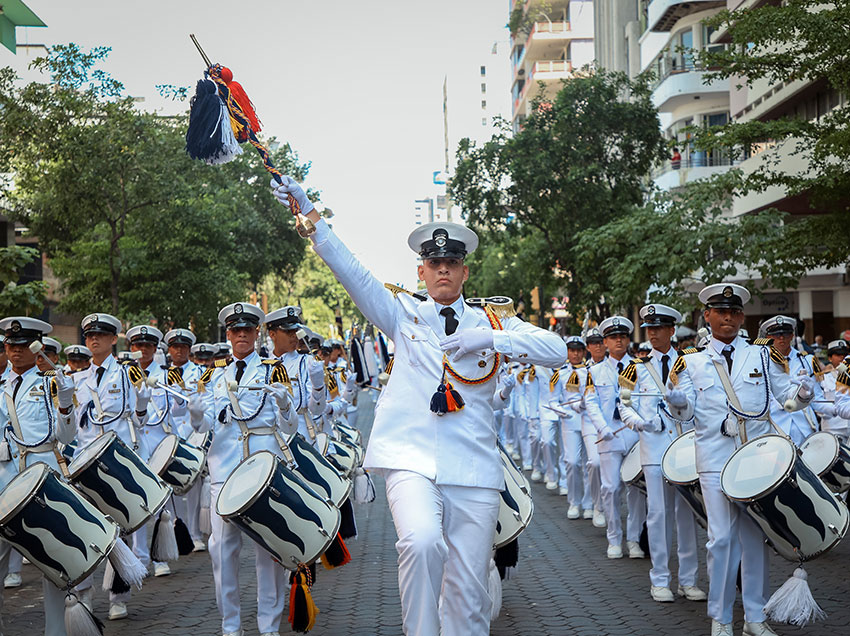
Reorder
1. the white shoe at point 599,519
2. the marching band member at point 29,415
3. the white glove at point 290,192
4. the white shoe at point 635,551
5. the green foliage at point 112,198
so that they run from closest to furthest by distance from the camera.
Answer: the white glove at point 290,192 < the marching band member at point 29,415 < the white shoe at point 635,551 < the white shoe at point 599,519 < the green foliage at point 112,198

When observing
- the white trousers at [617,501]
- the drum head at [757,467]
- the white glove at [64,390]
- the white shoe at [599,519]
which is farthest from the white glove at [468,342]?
the white shoe at [599,519]

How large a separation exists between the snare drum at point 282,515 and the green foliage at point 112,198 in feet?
58.1

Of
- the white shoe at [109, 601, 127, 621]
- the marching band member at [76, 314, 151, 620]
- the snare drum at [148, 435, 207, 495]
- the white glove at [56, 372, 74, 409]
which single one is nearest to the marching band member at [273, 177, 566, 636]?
the white glove at [56, 372, 74, 409]

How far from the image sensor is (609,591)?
399 inches

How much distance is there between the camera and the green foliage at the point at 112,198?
2461 centimetres

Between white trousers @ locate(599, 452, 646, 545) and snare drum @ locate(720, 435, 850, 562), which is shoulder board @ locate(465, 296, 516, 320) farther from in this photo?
white trousers @ locate(599, 452, 646, 545)

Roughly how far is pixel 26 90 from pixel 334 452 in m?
14.7

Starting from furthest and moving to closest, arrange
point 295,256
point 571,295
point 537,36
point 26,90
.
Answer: point 537,36
point 295,256
point 571,295
point 26,90

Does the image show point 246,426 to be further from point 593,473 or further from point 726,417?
point 593,473

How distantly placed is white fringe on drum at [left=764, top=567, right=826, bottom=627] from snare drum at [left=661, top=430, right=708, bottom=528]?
886 mm

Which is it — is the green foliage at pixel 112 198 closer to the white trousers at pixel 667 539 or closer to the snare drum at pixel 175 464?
the snare drum at pixel 175 464

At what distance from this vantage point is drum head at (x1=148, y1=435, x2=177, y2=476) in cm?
1162

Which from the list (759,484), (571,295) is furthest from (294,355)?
(571,295)

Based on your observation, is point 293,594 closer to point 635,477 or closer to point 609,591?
point 609,591
